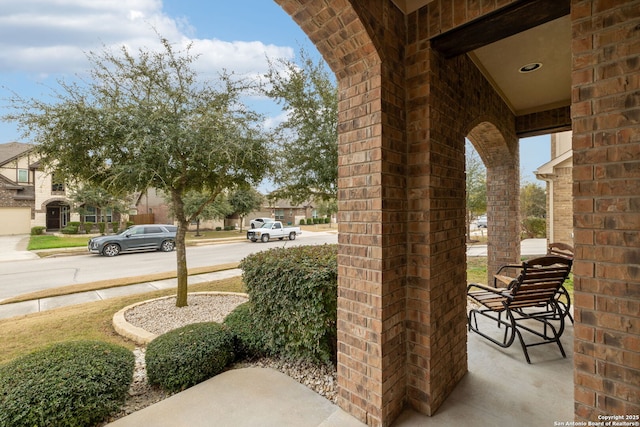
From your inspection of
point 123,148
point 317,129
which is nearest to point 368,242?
point 123,148

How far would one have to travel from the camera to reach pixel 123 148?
14.4ft

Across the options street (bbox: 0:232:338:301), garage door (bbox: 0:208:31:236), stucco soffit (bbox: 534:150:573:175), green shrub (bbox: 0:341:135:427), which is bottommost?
street (bbox: 0:232:338:301)

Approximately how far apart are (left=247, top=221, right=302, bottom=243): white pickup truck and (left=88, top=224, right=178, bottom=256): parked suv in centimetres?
511

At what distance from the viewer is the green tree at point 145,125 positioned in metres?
4.13

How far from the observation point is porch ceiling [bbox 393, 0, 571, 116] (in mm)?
2416

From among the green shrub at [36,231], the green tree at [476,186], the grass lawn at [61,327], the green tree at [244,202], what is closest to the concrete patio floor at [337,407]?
the grass lawn at [61,327]

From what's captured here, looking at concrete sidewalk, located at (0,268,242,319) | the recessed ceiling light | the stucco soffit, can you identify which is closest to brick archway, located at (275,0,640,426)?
the recessed ceiling light

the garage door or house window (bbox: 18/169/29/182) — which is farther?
house window (bbox: 18/169/29/182)

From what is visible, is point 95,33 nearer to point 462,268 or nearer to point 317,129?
point 317,129

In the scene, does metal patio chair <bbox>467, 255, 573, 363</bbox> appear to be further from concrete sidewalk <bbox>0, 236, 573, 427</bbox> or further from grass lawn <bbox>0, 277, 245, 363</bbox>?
grass lawn <bbox>0, 277, 245, 363</bbox>

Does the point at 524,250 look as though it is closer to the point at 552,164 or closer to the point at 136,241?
the point at 552,164

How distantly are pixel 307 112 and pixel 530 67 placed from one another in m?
5.63

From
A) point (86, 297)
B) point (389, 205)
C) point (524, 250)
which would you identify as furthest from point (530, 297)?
point (524, 250)

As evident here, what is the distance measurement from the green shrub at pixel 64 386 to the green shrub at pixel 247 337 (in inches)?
37.4
